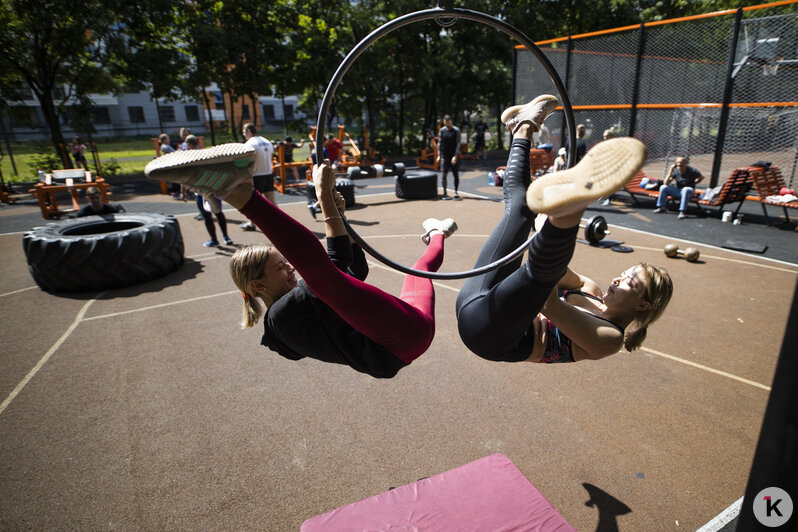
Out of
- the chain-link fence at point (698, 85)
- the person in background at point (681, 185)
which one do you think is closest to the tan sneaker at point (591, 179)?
the chain-link fence at point (698, 85)

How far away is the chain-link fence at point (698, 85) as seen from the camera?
1076cm

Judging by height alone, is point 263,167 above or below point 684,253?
above

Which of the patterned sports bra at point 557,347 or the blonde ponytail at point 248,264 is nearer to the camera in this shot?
the blonde ponytail at point 248,264

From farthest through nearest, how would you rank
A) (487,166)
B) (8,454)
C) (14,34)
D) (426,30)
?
1. (487,166)
2. (426,30)
3. (14,34)
4. (8,454)

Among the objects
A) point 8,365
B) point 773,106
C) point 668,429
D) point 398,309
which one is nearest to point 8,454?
point 8,365

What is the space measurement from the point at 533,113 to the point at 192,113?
49478 millimetres

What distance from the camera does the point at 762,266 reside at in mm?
7641

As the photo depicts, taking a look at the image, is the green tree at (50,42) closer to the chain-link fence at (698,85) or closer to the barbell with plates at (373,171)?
the barbell with plates at (373,171)

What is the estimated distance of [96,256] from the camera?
6.82 meters

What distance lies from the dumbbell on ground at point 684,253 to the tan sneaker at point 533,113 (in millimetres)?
6182

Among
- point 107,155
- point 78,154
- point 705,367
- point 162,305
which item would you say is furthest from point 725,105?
point 107,155

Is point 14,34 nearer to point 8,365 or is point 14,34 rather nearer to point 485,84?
point 8,365

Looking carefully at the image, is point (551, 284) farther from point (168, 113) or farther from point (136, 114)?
point (136, 114)

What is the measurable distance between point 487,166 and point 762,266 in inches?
613
